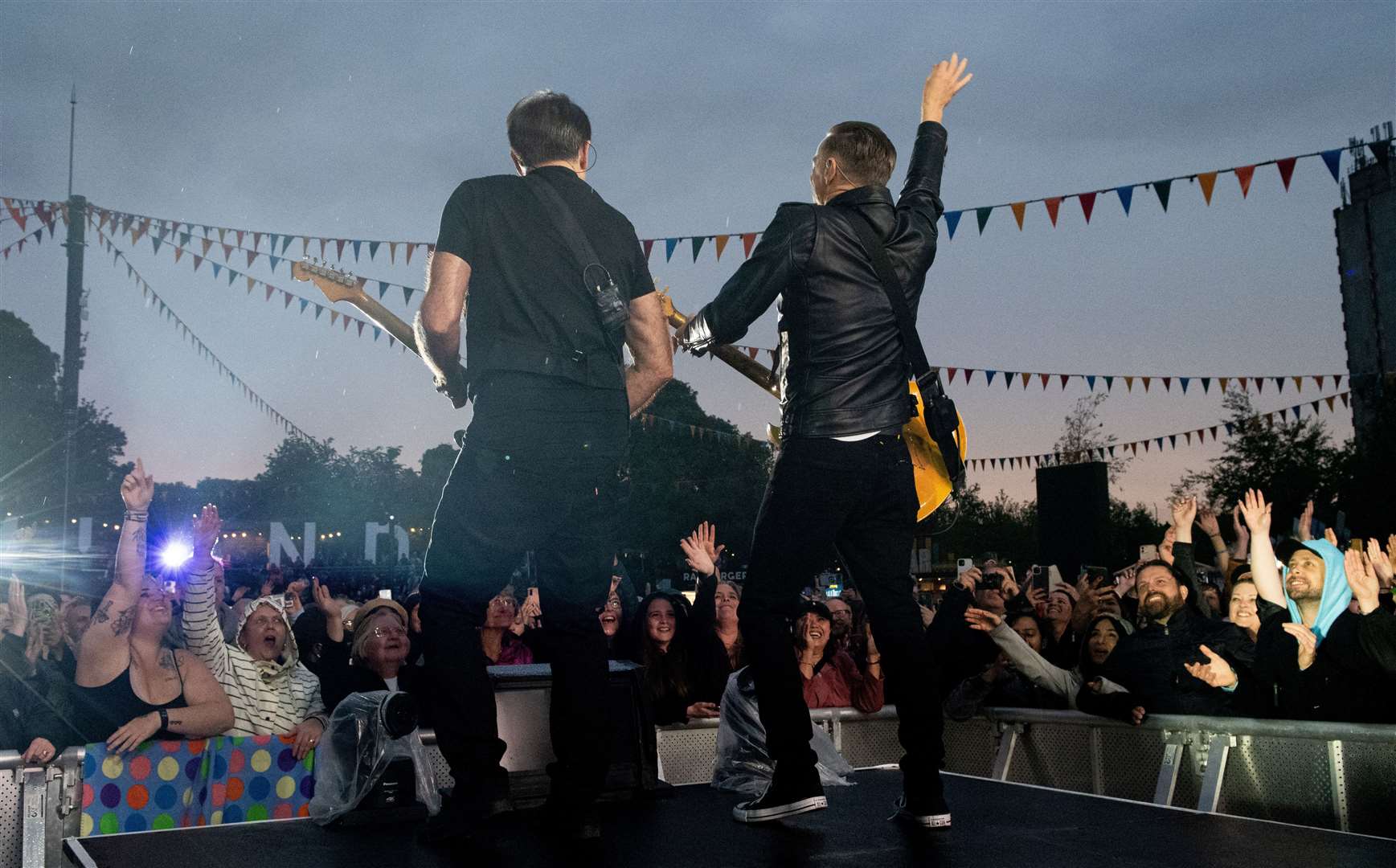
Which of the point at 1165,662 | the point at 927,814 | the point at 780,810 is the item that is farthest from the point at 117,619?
the point at 1165,662

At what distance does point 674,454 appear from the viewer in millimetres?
44562

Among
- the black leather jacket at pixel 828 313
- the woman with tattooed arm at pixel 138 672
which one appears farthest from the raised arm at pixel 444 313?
the woman with tattooed arm at pixel 138 672

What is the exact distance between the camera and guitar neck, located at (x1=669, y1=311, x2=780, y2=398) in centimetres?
324

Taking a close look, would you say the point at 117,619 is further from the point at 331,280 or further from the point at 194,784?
the point at 331,280

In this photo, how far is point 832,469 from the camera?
2.77 m

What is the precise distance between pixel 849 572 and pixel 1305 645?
209 centimetres

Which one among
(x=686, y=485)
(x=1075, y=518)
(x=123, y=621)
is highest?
(x=686, y=485)

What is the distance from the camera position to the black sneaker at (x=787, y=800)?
2742mm

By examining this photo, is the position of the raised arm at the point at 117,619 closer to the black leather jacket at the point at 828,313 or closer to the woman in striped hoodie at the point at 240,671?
the woman in striped hoodie at the point at 240,671

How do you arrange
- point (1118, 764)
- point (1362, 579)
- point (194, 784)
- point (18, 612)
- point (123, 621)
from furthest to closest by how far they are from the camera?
point (18, 612) → point (123, 621) → point (1118, 764) → point (194, 784) → point (1362, 579)

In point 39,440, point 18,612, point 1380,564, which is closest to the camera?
point 1380,564

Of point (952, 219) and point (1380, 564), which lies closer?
point (1380, 564)

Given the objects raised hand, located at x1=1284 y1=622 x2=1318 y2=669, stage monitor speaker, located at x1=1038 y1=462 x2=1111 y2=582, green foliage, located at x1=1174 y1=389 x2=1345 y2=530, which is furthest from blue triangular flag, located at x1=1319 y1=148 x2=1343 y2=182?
green foliage, located at x1=1174 y1=389 x2=1345 y2=530

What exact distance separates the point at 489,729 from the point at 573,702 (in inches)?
8.3
